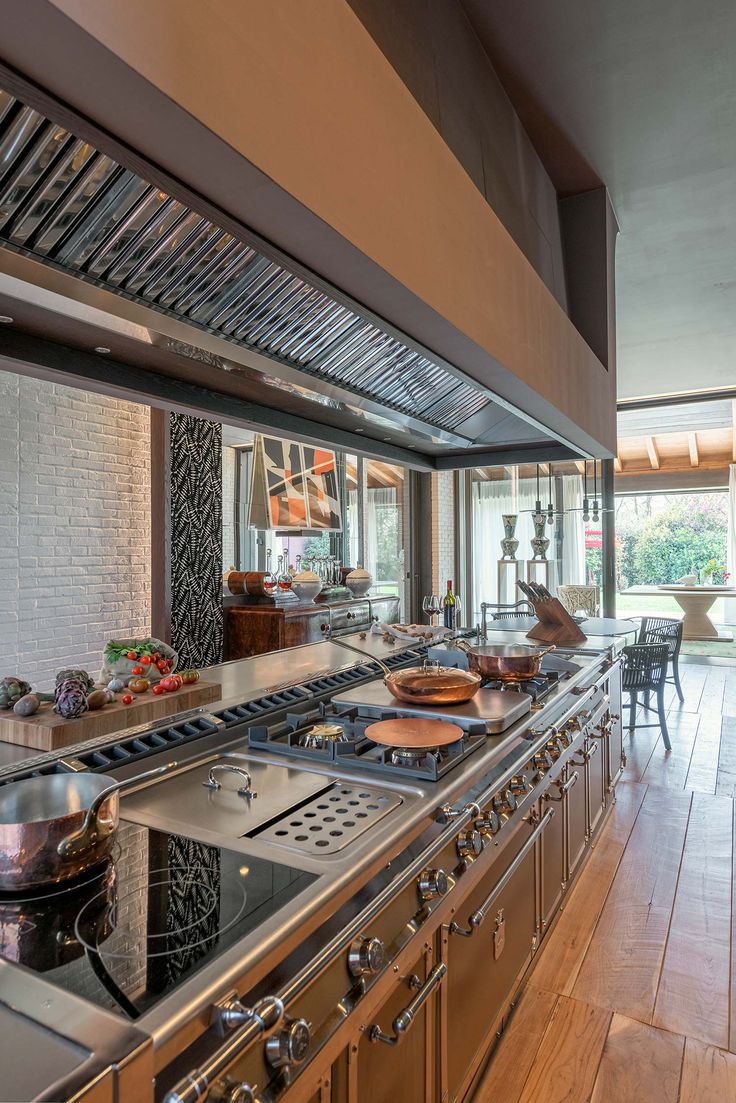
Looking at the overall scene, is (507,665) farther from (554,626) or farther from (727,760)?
(727,760)

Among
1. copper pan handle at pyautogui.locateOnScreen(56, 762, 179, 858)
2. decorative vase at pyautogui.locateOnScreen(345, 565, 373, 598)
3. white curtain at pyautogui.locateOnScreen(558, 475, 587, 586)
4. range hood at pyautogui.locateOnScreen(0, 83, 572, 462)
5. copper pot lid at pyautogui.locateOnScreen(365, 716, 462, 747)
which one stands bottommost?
copper pot lid at pyautogui.locateOnScreen(365, 716, 462, 747)

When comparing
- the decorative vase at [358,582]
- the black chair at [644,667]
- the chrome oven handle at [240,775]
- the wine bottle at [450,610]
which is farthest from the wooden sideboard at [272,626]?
the chrome oven handle at [240,775]

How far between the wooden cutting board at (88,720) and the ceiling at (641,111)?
A: 235 cm

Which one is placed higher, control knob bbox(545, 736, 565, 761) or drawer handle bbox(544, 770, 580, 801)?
control knob bbox(545, 736, 565, 761)

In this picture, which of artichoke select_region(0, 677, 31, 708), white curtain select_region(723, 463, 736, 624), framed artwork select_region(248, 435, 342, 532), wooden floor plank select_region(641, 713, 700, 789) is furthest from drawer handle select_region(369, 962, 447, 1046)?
white curtain select_region(723, 463, 736, 624)

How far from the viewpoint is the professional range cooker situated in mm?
764

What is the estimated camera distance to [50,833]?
3.25ft

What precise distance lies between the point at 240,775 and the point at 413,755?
0.44 metres

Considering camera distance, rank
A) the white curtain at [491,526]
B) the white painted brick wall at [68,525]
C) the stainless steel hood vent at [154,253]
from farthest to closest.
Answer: the white curtain at [491,526]
the white painted brick wall at [68,525]
the stainless steel hood vent at [154,253]

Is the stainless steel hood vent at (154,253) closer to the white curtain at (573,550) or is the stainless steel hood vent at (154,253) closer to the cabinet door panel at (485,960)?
the cabinet door panel at (485,960)

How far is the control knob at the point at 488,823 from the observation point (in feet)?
5.21

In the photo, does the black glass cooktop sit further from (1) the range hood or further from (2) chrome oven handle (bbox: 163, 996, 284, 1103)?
(1) the range hood

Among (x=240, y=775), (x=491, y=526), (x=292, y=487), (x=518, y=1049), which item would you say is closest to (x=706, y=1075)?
(x=518, y=1049)

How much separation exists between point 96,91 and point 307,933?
1170mm
